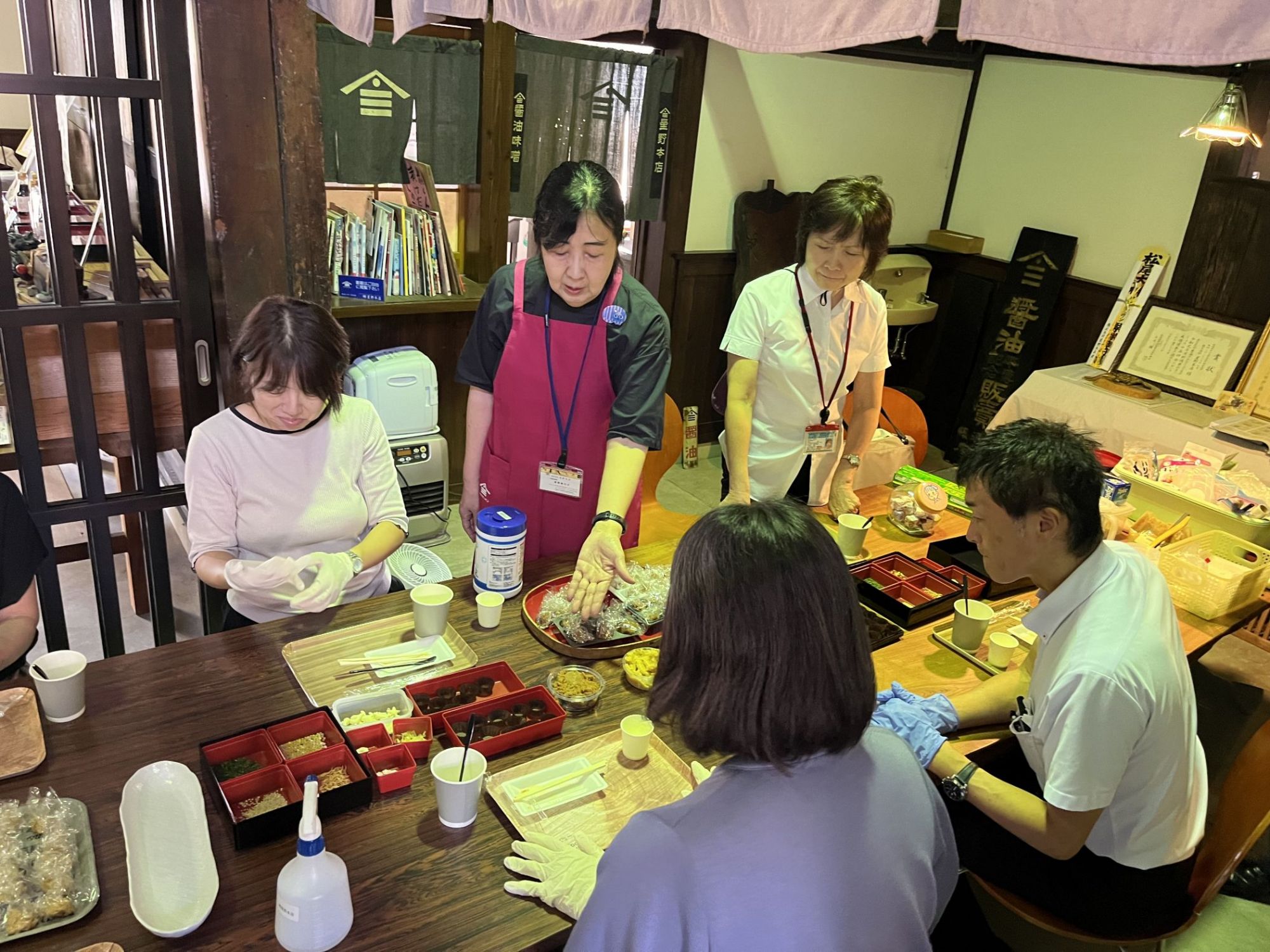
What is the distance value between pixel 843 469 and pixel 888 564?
1.53 feet

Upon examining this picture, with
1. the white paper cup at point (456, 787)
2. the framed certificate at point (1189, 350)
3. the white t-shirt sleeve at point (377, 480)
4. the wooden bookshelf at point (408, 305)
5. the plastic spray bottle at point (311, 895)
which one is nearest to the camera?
the plastic spray bottle at point (311, 895)

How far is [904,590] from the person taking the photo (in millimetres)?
2354

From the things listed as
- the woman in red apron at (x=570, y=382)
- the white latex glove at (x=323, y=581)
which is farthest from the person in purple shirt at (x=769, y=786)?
the white latex glove at (x=323, y=581)

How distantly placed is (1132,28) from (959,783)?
1.36 meters

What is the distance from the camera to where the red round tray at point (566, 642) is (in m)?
1.87

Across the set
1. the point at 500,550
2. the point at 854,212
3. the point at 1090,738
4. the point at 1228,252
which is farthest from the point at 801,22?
the point at 1228,252

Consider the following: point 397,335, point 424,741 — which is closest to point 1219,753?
point 424,741

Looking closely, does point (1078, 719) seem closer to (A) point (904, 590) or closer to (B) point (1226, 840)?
(B) point (1226, 840)

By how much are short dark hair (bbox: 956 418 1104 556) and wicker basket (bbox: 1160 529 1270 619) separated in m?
0.83

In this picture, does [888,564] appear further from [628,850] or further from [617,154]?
[617,154]

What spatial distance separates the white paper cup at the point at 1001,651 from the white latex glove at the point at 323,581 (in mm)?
1467

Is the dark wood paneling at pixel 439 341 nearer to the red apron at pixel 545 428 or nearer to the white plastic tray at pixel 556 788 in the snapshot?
the red apron at pixel 545 428

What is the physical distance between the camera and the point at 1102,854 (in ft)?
5.88

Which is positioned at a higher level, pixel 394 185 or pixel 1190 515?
pixel 394 185
